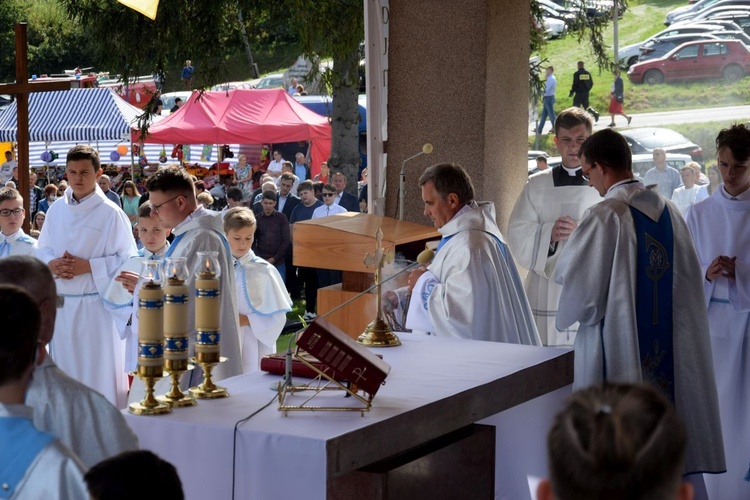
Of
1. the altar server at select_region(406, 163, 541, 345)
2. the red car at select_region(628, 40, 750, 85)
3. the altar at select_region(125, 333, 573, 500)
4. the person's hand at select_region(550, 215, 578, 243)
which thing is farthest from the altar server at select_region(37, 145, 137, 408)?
the red car at select_region(628, 40, 750, 85)

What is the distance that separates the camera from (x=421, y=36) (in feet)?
20.3

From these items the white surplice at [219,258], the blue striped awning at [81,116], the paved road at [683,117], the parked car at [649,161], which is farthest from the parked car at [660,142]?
the white surplice at [219,258]

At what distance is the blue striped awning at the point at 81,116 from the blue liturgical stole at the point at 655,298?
1474cm

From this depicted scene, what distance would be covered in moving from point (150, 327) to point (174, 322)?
10 centimetres

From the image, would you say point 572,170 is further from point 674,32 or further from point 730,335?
point 674,32

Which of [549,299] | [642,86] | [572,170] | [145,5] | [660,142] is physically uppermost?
[642,86]

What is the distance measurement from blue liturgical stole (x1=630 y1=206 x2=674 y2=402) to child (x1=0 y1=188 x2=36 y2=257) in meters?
4.08

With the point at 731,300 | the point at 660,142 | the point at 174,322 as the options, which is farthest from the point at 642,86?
the point at 174,322

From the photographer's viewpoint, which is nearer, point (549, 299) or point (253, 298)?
point (549, 299)

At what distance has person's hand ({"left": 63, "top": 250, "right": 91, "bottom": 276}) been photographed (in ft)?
21.3

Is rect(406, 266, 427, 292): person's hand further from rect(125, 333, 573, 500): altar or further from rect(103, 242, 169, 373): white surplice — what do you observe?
rect(103, 242, 169, 373): white surplice

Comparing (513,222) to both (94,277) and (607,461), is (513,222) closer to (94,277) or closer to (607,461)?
(94,277)

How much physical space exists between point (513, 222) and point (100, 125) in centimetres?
1373

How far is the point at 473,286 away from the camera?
15.1 ft
